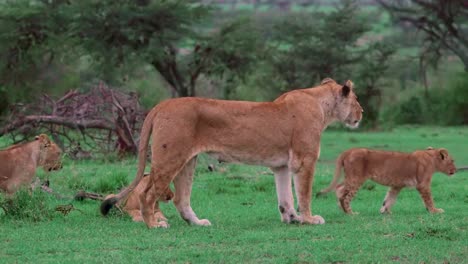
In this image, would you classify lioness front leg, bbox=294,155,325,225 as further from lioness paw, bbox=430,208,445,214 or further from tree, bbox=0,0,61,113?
tree, bbox=0,0,61,113

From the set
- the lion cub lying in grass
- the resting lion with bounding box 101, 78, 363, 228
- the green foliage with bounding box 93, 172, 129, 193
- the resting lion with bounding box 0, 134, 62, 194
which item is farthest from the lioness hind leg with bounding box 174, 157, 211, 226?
the green foliage with bounding box 93, 172, 129, 193

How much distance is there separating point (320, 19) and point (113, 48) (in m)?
12.7

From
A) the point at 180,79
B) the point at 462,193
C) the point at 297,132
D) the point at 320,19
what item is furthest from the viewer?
the point at 320,19

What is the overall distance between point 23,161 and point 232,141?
7.92 feet

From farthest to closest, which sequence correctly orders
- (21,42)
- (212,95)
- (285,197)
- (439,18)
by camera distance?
(212,95)
(21,42)
(439,18)
(285,197)

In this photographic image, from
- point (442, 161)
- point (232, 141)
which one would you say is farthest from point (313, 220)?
point (442, 161)

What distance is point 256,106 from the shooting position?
27.6 feet

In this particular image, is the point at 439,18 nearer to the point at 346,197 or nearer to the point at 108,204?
the point at 346,197

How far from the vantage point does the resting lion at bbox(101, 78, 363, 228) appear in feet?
26.0

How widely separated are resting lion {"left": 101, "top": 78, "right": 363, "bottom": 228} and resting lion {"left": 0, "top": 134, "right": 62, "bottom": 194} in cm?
152

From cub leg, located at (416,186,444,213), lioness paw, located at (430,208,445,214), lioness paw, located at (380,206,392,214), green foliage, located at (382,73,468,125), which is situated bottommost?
green foliage, located at (382,73,468,125)

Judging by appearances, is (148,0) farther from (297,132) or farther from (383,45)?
(297,132)

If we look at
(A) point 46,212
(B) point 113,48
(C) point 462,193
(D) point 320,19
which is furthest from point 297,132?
(D) point 320,19

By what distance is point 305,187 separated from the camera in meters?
8.33
